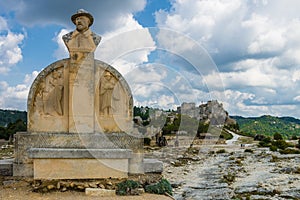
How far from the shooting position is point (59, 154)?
9648 millimetres

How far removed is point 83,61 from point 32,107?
2051 mm

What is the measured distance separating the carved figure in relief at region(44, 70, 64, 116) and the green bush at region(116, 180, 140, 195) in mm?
2961

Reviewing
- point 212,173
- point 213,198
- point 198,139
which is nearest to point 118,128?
point 213,198

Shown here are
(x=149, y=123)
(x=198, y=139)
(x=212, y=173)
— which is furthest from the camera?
(x=198, y=139)

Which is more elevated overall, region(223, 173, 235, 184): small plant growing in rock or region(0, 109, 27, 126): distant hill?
region(0, 109, 27, 126): distant hill

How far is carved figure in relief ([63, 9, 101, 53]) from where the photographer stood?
35.3 ft

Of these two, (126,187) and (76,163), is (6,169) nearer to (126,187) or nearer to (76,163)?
(76,163)

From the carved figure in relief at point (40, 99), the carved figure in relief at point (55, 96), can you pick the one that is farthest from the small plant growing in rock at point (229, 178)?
the carved figure in relief at point (40, 99)

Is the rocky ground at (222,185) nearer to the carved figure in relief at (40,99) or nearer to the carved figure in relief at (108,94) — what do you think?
the carved figure in relief at (40,99)

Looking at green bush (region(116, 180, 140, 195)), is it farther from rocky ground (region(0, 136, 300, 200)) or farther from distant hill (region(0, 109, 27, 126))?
distant hill (region(0, 109, 27, 126))

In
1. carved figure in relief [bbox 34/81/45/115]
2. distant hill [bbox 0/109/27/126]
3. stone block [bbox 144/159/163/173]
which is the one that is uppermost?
distant hill [bbox 0/109/27/126]

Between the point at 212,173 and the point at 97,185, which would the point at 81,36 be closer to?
the point at 97,185

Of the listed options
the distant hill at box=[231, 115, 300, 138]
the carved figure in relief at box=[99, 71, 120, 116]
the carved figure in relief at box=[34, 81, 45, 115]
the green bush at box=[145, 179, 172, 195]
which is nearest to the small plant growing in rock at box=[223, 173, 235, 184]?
the green bush at box=[145, 179, 172, 195]

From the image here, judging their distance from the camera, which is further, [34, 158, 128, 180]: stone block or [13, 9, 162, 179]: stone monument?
[13, 9, 162, 179]: stone monument
